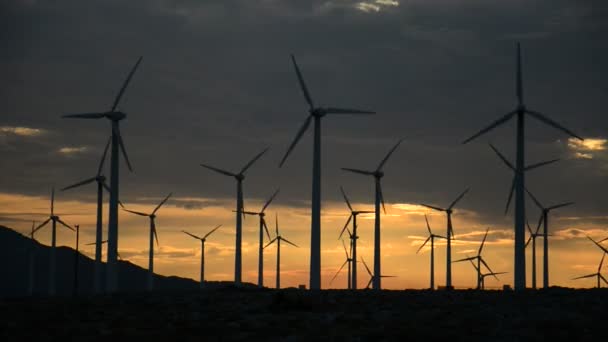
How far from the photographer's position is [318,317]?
68.9m

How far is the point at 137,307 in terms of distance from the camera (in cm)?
7912

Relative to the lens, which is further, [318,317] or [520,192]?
[520,192]

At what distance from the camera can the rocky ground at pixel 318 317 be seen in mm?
60312

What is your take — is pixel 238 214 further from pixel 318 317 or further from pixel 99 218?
pixel 318 317

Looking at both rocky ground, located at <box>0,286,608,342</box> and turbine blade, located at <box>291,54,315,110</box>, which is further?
turbine blade, located at <box>291,54,315,110</box>

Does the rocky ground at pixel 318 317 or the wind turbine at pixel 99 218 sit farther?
the wind turbine at pixel 99 218

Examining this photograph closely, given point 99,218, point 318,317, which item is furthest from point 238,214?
point 318,317

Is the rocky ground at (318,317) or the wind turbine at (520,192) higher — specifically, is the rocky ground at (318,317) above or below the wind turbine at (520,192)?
below

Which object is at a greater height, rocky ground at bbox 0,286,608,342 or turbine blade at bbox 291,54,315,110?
turbine blade at bbox 291,54,315,110

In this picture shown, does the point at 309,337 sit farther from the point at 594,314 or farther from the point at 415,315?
the point at 594,314

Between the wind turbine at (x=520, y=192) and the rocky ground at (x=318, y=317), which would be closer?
the rocky ground at (x=318, y=317)

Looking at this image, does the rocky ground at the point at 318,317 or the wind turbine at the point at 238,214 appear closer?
the rocky ground at the point at 318,317

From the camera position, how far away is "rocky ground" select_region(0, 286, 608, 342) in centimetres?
6031

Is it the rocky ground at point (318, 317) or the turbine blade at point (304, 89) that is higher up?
the turbine blade at point (304, 89)
